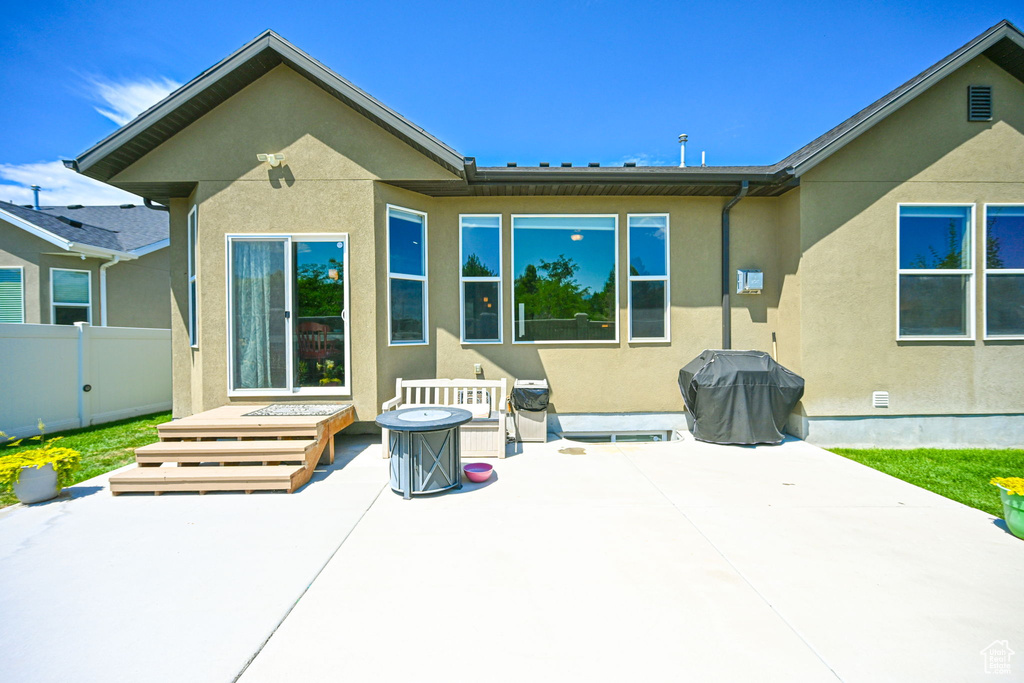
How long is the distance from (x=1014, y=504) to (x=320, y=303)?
725cm

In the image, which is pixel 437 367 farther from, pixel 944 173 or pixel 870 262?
pixel 944 173

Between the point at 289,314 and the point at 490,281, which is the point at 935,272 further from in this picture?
the point at 289,314

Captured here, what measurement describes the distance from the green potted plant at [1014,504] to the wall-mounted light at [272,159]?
8.24 meters

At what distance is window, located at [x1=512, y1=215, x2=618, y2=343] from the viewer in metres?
6.94

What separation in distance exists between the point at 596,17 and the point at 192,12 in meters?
6.82

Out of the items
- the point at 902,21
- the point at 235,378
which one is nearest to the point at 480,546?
the point at 235,378

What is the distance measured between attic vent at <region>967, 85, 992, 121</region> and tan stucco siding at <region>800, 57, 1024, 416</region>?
70 millimetres

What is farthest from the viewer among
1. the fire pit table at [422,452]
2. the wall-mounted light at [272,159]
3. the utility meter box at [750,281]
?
the utility meter box at [750,281]

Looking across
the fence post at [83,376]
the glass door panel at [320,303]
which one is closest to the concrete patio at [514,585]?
the glass door panel at [320,303]

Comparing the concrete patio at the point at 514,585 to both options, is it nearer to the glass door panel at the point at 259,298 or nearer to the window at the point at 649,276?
the glass door panel at the point at 259,298

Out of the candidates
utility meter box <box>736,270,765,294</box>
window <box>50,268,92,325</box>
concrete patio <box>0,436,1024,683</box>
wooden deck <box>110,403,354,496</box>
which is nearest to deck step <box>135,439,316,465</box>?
wooden deck <box>110,403,354,496</box>

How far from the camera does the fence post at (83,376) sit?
25.5ft

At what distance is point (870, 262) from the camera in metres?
6.39

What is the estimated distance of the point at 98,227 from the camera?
12.7m
